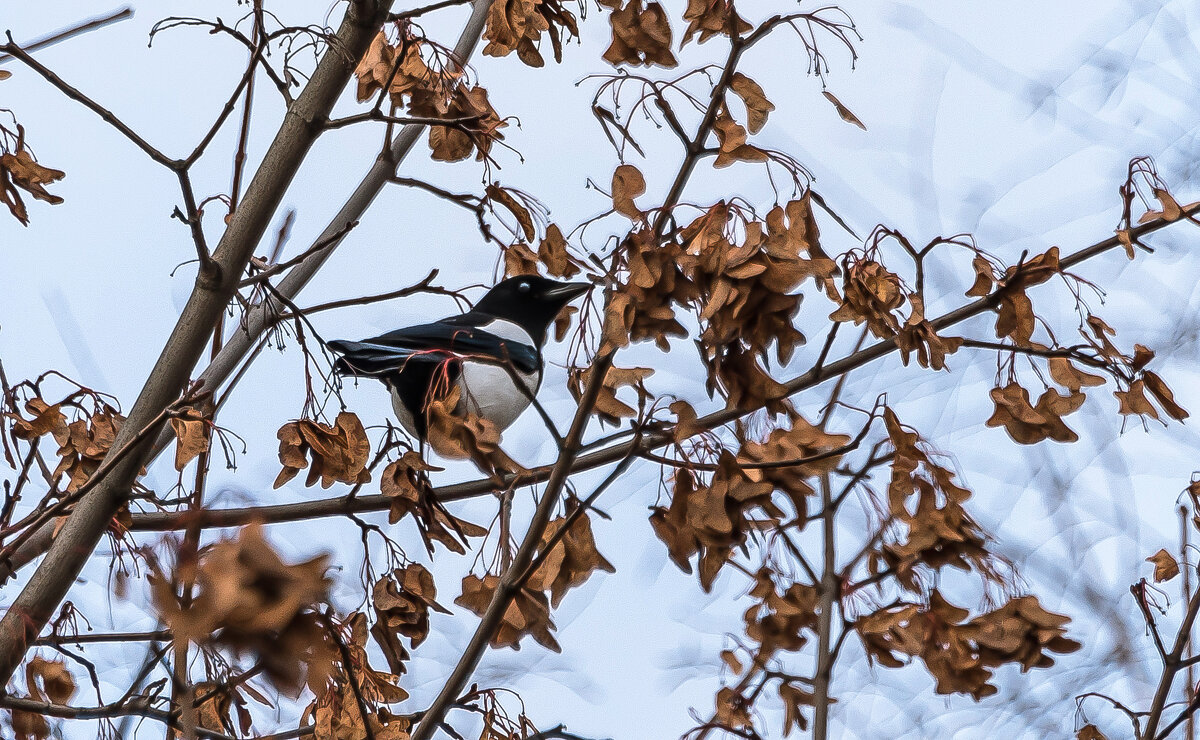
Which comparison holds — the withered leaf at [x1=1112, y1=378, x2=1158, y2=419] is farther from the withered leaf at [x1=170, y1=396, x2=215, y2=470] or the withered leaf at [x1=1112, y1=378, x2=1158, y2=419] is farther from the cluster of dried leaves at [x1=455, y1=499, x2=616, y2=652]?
the withered leaf at [x1=170, y1=396, x2=215, y2=470]

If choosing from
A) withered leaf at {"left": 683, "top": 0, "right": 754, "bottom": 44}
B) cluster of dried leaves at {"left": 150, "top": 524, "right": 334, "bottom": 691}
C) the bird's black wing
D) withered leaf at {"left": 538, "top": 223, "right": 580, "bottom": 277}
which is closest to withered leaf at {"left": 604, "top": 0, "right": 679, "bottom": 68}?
withered leaf at {"left": 683, "top": 0, "right": 754, "bottom": 44}

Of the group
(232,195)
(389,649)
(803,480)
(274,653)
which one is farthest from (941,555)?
(232,195)

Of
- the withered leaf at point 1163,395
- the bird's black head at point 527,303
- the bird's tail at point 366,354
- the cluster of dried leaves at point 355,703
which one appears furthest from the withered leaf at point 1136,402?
the bird's black head at point 527,303

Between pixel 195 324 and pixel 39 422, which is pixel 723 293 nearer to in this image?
pixel 195 324

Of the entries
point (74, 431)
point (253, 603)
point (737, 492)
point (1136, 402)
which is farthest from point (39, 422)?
point (1136, 402)

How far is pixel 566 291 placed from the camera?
4.31 m

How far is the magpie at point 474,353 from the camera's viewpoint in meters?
2.92

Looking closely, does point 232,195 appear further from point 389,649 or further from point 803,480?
point 803,480

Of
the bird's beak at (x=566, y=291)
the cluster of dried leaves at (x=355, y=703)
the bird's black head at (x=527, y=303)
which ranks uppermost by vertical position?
the bird's black head at (x=527, y=303)

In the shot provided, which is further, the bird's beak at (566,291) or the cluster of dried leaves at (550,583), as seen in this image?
the bird's beak at (566,291)

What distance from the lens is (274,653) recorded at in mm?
1072

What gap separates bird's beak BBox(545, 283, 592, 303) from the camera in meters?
4.20

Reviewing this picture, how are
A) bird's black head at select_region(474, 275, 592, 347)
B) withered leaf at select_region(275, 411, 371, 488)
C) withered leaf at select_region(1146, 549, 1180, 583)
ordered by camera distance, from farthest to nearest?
bird's black head at select_region(474, 275, 592, 347), withered leaf at select_region(1146, 549, 1180, 583), withered leaf at select_region(275, 411, 371, 488)

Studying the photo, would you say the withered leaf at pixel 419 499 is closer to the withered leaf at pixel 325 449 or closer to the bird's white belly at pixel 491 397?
the withered leaf at pixel 325 449
